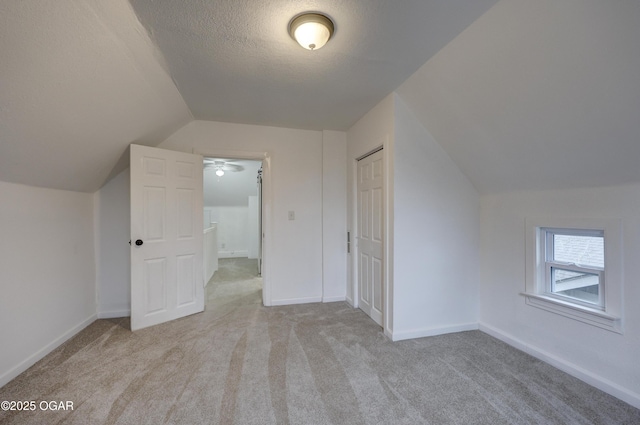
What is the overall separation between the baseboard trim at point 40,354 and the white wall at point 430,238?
9.51 feet

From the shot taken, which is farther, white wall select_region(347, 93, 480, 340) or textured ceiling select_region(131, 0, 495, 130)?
white wall select_region(347, 93, 480, 340)

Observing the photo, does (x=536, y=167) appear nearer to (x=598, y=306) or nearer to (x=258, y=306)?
(x=598, y=306)

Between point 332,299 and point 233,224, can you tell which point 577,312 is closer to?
point 332,299

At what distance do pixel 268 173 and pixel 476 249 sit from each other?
2506 millimetres

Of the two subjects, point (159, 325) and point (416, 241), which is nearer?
point (416, 241)

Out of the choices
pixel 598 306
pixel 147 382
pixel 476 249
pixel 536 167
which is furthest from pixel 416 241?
pixel 147 382

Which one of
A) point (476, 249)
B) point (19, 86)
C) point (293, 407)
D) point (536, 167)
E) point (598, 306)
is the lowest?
point (293, 407)

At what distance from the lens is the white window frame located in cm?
179

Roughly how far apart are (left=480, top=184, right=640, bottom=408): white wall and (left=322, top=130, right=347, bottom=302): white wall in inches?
Answer: 63.8

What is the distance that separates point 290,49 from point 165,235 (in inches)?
88.8

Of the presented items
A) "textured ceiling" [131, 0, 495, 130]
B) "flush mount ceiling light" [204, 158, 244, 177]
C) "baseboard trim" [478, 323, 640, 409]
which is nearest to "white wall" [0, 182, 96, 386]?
"textured ceiling" [131, 0, 495, 130]

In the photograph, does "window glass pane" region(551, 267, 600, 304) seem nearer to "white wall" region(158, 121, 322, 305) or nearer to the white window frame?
the white window frame

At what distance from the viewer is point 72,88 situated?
1.71 m

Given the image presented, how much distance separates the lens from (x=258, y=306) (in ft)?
11.3
